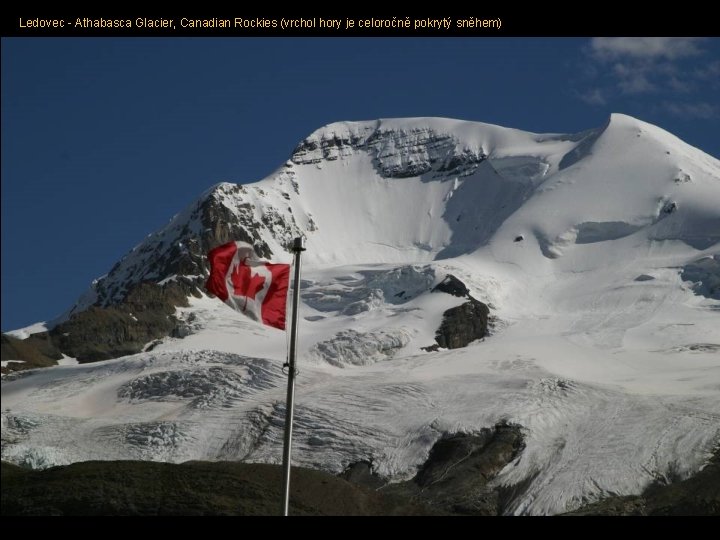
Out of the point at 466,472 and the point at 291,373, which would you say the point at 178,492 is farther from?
the point at 466,472

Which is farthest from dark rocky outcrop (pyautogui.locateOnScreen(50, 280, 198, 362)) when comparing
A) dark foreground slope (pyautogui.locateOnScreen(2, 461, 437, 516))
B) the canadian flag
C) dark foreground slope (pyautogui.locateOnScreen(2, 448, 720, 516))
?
the canadian flag

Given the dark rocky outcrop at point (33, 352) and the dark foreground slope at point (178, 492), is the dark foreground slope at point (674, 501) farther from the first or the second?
the dark rocky outcrop at point (33, 352)

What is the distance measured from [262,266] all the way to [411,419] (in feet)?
342

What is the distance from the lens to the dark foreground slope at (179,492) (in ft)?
249

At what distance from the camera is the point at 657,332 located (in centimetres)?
18150

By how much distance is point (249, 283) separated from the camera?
42.2 m

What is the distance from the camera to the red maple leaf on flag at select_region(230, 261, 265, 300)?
1658 inches

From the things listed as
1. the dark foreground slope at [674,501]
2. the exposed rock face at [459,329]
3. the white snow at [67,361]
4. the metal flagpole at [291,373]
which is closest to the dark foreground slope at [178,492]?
the dark foreground slope at [674,501]

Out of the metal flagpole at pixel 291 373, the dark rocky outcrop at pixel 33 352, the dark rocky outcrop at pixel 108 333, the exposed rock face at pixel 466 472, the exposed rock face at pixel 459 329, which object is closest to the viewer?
the metal flagpole at pixel 291 373

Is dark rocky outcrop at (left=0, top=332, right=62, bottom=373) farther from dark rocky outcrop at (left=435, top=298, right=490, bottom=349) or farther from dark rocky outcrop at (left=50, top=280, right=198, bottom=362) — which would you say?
dark rocky outcrop at (left=435, top=298, right=490, bottom=349)

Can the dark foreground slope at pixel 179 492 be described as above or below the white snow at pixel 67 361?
above

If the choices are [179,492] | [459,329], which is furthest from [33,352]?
[179,492]
